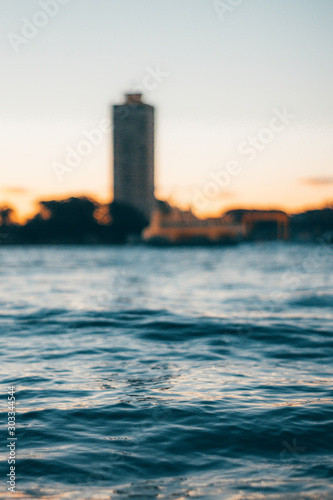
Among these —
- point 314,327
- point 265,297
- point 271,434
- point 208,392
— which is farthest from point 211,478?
point 265,297

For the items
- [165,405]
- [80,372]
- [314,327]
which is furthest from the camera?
[314,327]

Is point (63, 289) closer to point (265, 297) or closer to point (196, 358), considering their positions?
point (265, 297)

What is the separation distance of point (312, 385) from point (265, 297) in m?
16.4

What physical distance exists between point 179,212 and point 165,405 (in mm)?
191308

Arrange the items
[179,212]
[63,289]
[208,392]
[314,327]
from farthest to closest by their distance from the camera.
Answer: [179,212] < [63,289] < [314,327] < [208,392]

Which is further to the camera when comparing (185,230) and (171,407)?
(185,230)

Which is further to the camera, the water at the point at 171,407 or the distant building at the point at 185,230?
the distant building at the point at 185,230

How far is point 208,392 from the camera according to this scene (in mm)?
8766

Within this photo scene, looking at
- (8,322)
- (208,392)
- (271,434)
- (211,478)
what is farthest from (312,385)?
(8,322)

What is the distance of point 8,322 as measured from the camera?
17172mm

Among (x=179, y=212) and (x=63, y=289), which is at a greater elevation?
(x=179, y=212)

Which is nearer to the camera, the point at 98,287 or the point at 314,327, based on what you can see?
the point at 314,327

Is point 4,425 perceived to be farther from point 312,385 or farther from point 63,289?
point 63,289

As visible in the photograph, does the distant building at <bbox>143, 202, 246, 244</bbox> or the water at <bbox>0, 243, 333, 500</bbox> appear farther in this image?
the distant building at <bbox>143, 202, 246, 244</bbox>
